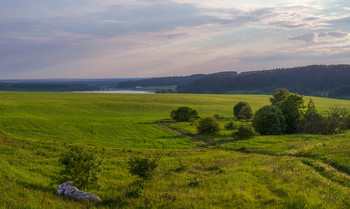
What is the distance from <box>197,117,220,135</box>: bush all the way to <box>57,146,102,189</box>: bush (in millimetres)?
41572

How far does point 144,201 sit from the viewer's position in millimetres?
13664

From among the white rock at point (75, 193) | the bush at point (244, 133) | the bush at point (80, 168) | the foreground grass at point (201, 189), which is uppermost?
the bush at point (80, 168)

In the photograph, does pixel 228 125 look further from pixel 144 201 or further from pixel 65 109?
pixel 65 109

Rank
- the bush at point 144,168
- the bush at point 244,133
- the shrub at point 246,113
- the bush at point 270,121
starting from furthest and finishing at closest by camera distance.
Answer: the shrub at point 246,113, the bush at point 270,121, the bush at point 244,133, the bush at point 144,168

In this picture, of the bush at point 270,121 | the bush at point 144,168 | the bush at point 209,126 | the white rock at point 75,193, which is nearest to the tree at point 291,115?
the bush at point 270,121

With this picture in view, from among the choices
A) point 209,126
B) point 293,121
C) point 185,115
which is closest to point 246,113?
point 293,121

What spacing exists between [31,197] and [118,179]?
7.90 meters

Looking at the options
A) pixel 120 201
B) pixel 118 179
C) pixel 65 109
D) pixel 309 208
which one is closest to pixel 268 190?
Answer: pixel 309 208

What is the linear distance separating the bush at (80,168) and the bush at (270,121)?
48577 millimetres

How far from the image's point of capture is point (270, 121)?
55.9m

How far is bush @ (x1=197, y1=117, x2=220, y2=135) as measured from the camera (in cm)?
5603

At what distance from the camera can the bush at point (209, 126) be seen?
56034 millimetres

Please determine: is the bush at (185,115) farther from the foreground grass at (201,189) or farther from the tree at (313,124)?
the foreground grass at (201,189)

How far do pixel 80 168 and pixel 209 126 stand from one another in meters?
42.7
